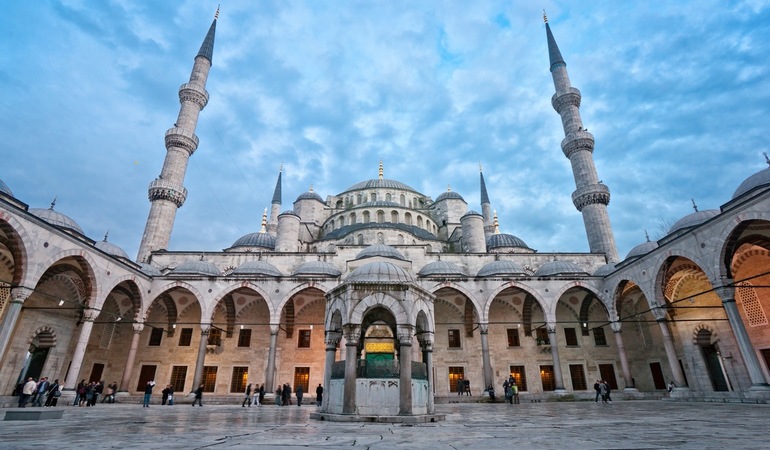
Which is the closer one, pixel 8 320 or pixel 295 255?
pixel 8 320

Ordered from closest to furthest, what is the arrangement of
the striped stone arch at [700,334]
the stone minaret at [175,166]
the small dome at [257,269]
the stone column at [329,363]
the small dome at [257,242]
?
the stone column at [329,363]
the striped stone arch at [700,334]
the small dome at [257,269]
the stone minaret at [175,166]
the small dome at [257,242]

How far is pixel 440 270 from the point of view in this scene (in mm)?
19922

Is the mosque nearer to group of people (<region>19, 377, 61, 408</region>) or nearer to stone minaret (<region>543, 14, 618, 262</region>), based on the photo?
stone minaret (<region>543, 14, 618, 262</region>)

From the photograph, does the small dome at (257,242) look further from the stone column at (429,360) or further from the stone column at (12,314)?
the stone column at (429,360)

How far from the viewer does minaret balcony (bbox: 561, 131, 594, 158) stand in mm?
25500

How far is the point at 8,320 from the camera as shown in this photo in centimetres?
1100

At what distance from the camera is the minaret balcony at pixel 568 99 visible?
1070 inches

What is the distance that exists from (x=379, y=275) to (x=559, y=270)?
48.2 ft

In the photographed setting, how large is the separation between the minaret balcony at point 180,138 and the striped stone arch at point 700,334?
29976mm

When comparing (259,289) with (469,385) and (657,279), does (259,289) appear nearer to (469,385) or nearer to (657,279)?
(469,385)

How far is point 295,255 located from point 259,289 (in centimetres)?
487

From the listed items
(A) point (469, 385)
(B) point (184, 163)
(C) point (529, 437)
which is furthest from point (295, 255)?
(C) point (529, 437)

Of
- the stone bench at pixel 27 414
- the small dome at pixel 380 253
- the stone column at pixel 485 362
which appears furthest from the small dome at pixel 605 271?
the stone bench at pixel 27 414

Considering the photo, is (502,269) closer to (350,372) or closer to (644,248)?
(644,248)
